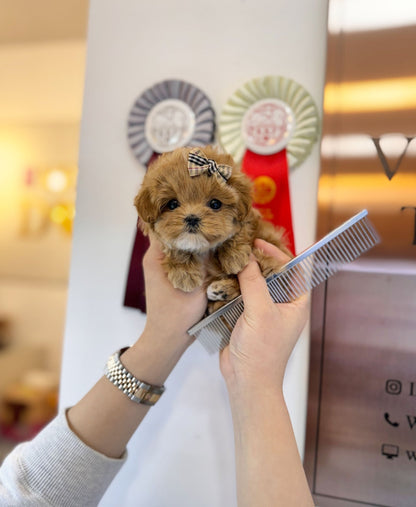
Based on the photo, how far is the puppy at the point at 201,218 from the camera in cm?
56

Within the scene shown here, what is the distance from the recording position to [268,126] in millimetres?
869

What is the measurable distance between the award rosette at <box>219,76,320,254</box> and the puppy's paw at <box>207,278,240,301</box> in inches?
10.5

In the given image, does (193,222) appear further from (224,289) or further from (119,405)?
(119,405)

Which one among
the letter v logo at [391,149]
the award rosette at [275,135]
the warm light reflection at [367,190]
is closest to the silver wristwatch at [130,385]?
the award rosette at [275,135]

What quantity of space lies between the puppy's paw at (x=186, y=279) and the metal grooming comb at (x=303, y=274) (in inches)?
2.9

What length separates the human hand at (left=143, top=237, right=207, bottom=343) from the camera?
693 millimetres

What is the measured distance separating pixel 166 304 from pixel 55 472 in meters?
0.37

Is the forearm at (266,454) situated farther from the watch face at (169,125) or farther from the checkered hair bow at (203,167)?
the watch face at (169,125)

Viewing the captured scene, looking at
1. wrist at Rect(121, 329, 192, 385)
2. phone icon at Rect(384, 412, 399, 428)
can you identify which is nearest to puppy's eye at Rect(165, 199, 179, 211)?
wrist at Rect(121, 329, 192, 385)

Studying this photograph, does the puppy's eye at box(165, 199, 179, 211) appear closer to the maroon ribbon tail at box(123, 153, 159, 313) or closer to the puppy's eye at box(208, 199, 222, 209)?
the puppy's eye at box(208, 199, 222, 209)

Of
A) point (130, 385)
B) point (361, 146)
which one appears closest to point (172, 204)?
point (130, 385)

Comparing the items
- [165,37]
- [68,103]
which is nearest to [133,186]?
[165,37]

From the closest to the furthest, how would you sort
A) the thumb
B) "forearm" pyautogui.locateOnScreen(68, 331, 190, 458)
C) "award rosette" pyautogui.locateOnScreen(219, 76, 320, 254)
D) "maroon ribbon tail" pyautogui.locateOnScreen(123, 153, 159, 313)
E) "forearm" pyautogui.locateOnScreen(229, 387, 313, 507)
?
"forearm" pyautogui.locateOnScreen(229, 387, 313, 507)
the thumb
"forearm" pyautogui.locateOnScreen(68, 331, 190, 458)
"award rosette" pyautogui.locateOnScreen(219, 76, 320, 254)
"maroon ribbon tail" pyautogui.locateOnScreen(123, 153, 159, 313)

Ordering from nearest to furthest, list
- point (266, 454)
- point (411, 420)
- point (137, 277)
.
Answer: point (266, 454), point (411, 420), point (137, 277)
